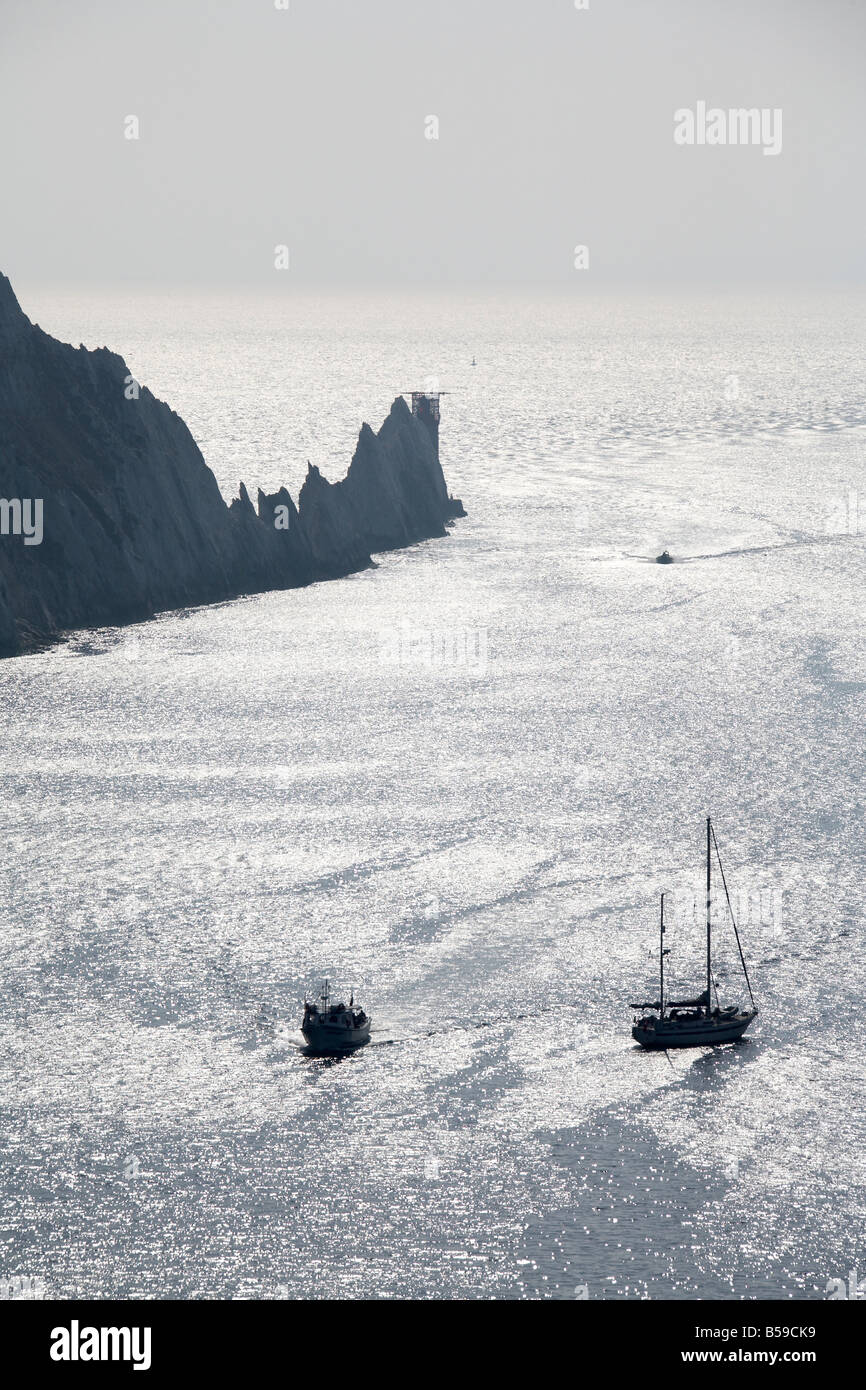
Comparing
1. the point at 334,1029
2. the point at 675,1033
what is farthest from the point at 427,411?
the point at 334,1029

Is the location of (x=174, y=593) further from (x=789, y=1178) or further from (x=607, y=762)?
(x=789, y=1178)

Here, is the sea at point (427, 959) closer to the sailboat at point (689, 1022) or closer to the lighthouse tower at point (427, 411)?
the sailboat at point (689, 1022)

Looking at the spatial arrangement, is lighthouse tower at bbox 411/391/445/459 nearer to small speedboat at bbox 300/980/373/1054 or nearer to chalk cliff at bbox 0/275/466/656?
chalk cliff at bbox 0/275/466/656

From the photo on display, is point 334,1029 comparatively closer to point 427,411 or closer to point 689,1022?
point 689,1022

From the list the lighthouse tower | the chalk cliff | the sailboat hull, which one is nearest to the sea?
the sailboat hull

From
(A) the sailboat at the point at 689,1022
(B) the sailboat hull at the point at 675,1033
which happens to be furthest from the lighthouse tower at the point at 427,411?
(B) the sailboat hull at the point at 675,1033
